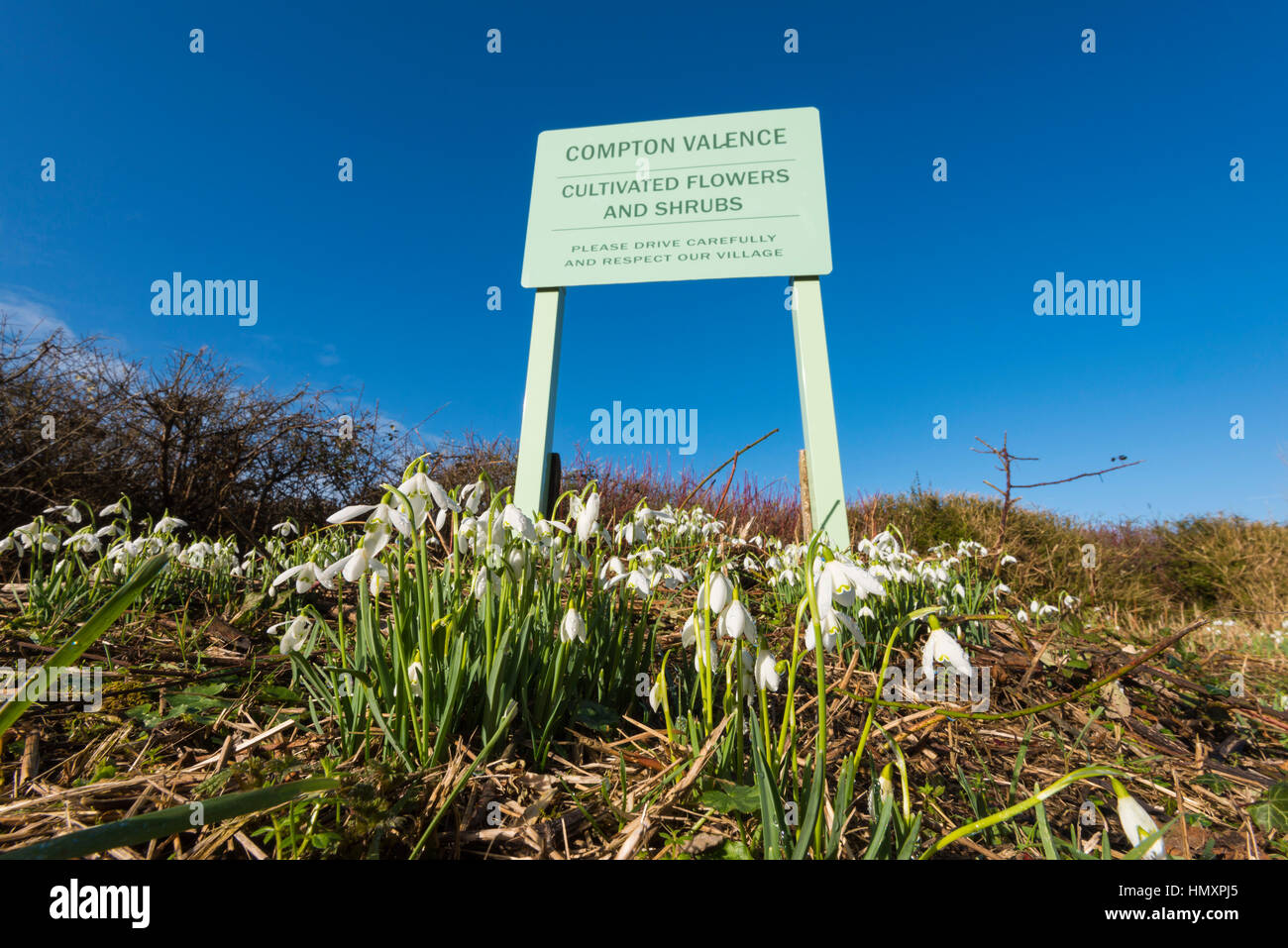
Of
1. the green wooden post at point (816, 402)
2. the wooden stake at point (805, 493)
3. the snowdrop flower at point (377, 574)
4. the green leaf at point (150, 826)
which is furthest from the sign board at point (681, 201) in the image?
the green leaf at point (150, 826)

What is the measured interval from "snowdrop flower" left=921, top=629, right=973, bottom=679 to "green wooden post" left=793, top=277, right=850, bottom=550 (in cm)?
302

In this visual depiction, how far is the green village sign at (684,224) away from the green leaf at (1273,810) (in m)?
2.82

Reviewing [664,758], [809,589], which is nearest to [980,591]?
[664,758]

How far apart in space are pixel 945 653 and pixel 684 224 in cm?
422

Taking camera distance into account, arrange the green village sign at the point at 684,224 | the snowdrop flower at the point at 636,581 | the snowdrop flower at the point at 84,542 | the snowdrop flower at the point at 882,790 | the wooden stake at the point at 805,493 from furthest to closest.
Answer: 1. the green village sign at the point at 684,224
2. the wooden stake at the point at 805,493
3. the snowdrop flower at the point at 84,542
4. the snowdrop flower at the point at 636,581
5. the snowdrop flower at the point at 882,790

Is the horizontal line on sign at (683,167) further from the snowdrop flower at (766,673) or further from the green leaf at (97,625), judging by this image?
the green leaf at (97,625)

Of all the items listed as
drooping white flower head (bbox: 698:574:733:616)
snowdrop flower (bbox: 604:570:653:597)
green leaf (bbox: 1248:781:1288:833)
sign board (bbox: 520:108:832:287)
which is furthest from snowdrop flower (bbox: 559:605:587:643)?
sign board (bbox: 520:108:832:287)

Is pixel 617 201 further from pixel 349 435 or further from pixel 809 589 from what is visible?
pixel 809 589

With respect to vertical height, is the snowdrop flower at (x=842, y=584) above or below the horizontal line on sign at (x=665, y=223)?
below

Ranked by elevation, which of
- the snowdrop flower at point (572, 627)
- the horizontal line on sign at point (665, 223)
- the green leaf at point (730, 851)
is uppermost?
the horizontal line on sign at point (665, 223)

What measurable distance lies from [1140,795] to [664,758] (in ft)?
5.05

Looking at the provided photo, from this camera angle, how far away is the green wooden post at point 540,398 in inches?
174

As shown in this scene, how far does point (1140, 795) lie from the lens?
5.90 feet

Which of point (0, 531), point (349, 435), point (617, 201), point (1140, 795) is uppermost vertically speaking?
point (617, 201)
